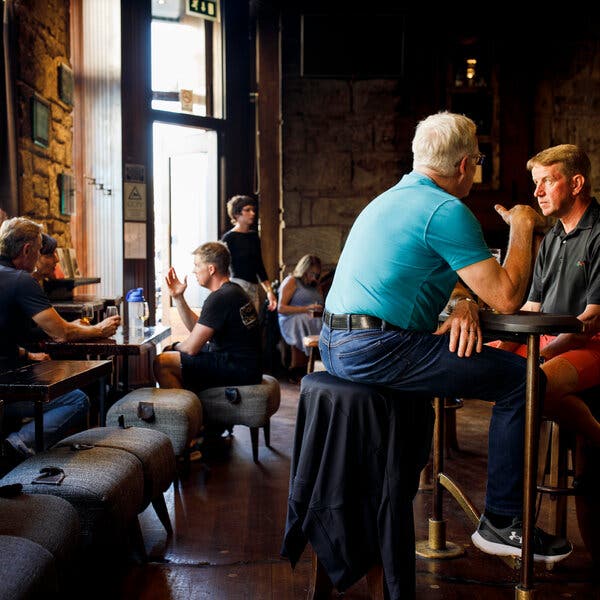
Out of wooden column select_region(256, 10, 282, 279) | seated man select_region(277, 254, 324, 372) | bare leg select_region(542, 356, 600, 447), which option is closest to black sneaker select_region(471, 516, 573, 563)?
bare leg select_region(542, 356, 600, 447)

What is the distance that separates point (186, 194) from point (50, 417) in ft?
14.9

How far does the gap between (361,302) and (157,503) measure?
1.41 m

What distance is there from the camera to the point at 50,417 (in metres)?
3.79

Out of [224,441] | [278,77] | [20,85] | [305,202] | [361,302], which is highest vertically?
[278,77]

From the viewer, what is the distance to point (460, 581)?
2.70m

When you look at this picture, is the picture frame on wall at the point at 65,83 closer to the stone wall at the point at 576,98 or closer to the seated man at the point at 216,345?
the seated man at the point at 216,345

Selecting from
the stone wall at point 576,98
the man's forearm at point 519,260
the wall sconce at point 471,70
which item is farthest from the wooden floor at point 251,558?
the wall sconce at point 471,70

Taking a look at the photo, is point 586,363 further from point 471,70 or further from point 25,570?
point 471,70

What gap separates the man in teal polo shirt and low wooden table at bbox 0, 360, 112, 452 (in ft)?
3.42

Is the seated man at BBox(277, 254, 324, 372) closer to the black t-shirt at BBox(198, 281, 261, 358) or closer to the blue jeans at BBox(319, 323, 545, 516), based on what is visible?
the black t-shirt at BBox(198, 281, 261, 358)

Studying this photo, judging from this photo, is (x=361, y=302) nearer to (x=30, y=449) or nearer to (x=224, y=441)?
(x=30, y=449)

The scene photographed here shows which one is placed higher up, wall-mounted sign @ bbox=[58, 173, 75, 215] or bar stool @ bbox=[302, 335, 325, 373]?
wall-mounted sign @ bbox=[58, 173, 75, 215]

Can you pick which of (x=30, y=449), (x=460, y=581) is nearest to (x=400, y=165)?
(x=30, y=449)

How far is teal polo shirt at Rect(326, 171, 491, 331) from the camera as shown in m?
2.17
